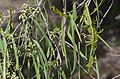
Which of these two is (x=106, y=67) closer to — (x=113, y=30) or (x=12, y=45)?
(x=113, y=30)

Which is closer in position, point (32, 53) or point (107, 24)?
point (32, 53)

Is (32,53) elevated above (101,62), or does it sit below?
above

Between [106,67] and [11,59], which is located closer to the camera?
[11,59]

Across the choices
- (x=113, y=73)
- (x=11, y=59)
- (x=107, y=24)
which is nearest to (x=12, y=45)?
(x=11, y=59)

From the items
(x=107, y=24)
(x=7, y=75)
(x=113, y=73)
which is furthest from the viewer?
(x=107, y=24)

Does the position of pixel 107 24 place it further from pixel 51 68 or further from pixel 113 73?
pixel 51 68

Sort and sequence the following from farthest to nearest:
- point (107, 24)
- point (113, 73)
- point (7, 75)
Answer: point (107, 24)
point (113, 73)
point (7, 75)

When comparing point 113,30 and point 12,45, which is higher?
point 12,45

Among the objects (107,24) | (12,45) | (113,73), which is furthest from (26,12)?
(107,24)

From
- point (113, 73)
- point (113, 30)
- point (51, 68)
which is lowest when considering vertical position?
point (113, 73)
